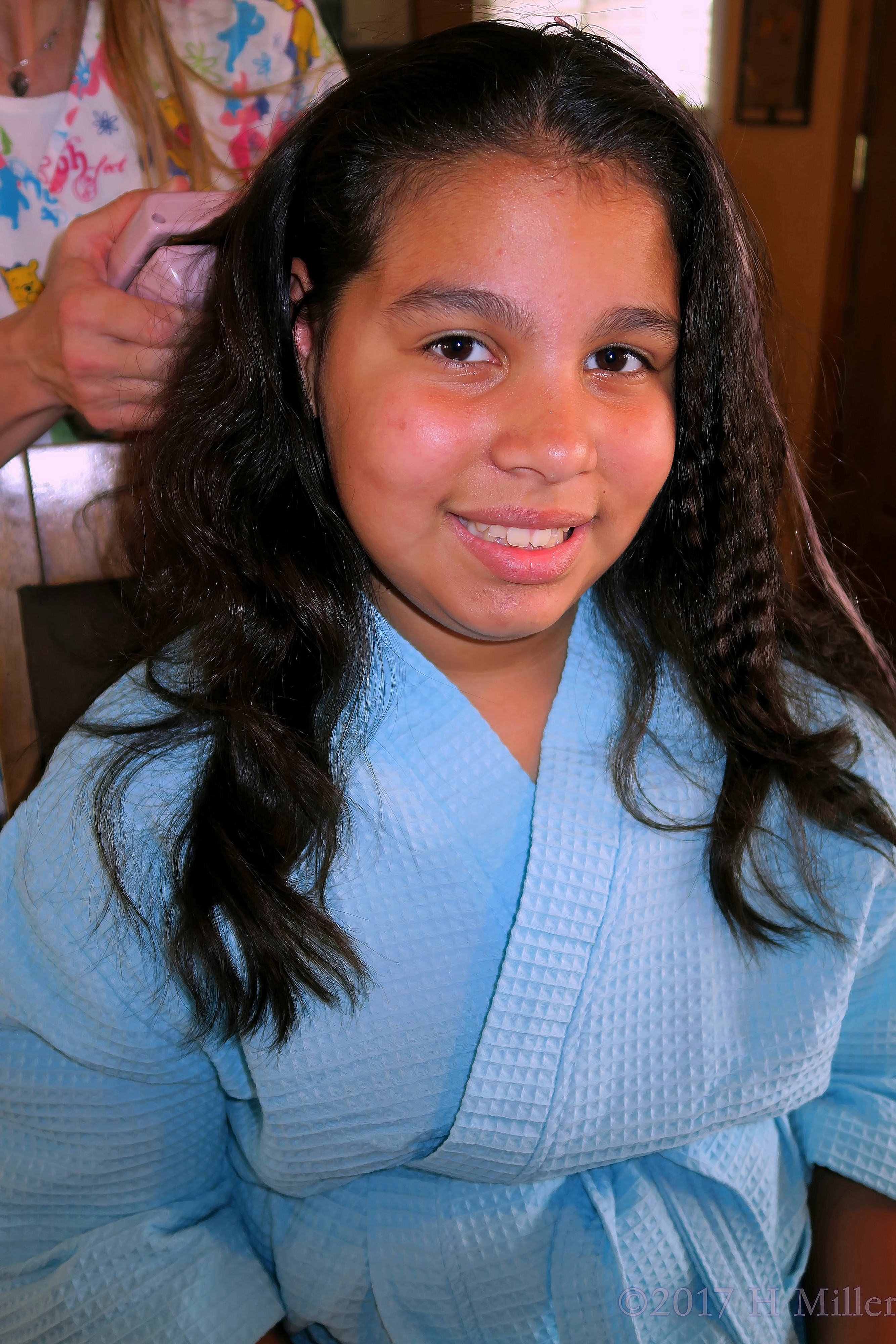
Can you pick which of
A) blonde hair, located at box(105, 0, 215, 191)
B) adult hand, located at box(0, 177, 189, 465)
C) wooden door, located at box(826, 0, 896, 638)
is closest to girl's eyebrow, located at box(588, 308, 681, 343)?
adult hand, located at box(0, 177, 189, 465)

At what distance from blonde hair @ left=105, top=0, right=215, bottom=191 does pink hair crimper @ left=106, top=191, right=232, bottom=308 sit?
0.22 metres

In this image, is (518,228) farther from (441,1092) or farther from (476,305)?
(441,1092)

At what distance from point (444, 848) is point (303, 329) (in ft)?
1.29

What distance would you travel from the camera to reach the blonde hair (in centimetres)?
102

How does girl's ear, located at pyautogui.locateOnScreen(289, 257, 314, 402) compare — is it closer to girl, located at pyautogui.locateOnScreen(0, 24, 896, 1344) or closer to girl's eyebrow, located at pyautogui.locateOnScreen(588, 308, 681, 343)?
girl, located at pyautogui.locateOnScreen(0, 24, 896, 1344)

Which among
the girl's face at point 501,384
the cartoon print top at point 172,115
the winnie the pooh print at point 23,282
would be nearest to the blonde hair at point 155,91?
the cartoon print top at point 172,115

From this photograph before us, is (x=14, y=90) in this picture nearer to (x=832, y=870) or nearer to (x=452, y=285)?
(x=452, y=285)

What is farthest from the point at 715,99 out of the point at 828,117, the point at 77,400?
the point at 77,400

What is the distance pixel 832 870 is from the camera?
86cm

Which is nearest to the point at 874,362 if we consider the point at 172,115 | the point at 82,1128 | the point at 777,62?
the point at 777,62

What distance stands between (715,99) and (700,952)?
2.58m

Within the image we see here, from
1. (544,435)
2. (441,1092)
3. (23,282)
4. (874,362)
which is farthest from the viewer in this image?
(874,362)

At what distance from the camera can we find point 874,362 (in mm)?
2477

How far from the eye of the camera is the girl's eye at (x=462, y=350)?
70 cm
